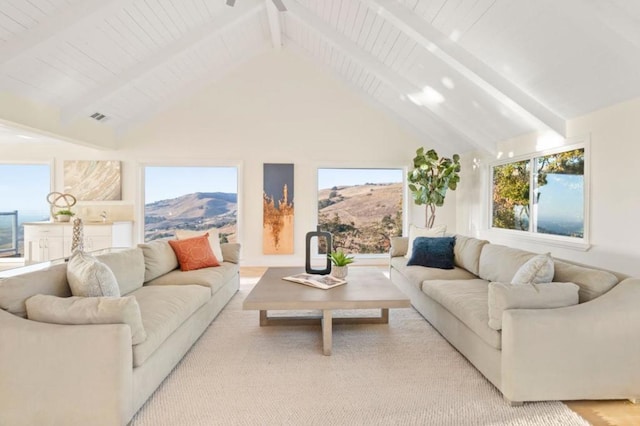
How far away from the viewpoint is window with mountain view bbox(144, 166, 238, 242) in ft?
21.2

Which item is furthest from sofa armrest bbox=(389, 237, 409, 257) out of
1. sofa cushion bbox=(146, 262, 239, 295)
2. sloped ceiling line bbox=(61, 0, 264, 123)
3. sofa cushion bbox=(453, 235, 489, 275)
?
sloped ceiling line bbox=(61, 0, 264, 123)

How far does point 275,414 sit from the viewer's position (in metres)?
2.00

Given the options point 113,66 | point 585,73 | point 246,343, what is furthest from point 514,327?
point 113,66

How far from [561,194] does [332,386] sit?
11.6ft

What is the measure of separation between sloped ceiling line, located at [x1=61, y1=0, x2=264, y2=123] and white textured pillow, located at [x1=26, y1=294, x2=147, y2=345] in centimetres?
356

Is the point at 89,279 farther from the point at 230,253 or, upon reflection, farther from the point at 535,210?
the point at 535,210

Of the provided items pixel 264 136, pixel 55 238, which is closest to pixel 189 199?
pixel 264 136

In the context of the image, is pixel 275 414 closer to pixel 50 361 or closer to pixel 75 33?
pixel 50 361

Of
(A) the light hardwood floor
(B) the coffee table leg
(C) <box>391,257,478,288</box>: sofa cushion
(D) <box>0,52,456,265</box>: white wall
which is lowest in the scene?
(A) the light hardwood floor

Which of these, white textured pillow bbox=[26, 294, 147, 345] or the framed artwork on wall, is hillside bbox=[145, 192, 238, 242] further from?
white textured pillow bbox=[26, 294, 147, 345]

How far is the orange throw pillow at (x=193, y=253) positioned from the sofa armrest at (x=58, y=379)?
207cm

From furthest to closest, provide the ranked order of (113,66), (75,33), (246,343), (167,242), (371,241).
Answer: (371,241) < (113,66) < (167,242) < (75,33) < (246,343)

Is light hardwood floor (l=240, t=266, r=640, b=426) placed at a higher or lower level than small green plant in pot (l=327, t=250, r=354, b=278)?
lower

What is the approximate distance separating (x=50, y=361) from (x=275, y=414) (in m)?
1.21
